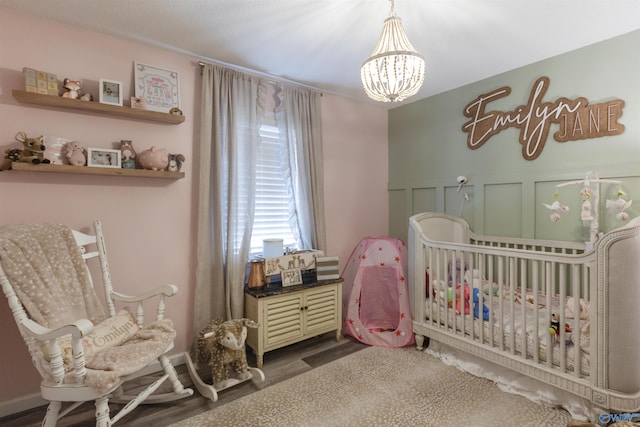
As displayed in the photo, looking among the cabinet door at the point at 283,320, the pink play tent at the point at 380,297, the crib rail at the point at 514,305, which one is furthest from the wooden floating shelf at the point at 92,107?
the crib rail at the point at 514,305

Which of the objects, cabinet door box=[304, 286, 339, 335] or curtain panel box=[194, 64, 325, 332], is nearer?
curtain panel box=[194, 64, 325, 332]

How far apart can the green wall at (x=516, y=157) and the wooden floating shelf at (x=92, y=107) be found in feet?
7.35

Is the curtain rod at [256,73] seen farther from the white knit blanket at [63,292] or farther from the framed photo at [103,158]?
the white knit blanket at [63,292]

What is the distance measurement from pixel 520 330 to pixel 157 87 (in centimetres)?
299

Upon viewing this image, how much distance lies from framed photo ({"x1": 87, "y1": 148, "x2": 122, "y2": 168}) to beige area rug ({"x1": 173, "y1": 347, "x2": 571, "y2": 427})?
165 cm

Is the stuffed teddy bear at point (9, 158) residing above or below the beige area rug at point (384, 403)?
above

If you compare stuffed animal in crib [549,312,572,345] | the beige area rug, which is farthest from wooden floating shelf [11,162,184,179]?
stuffed animal in crib [549,312,572,345]

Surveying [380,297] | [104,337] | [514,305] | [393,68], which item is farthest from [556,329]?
[104,337]

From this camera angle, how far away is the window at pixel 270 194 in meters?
2.77

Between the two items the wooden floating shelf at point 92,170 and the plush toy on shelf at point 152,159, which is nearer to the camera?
the wooden floating shelf at point 92,170

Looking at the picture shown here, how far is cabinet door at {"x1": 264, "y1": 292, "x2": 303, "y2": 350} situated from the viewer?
2.35m

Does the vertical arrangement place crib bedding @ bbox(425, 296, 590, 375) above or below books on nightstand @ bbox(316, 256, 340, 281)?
below

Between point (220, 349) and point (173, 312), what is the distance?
1.93ft

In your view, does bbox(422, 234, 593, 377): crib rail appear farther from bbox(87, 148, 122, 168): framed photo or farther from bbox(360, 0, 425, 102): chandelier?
bbox(87, 148, 122, 168): framed photo
